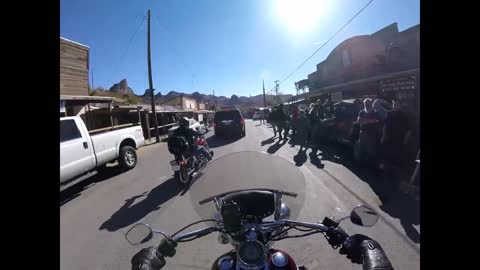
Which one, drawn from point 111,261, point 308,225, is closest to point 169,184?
point 111,261

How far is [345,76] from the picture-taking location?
26.2 metres

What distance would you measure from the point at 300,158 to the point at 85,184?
6.51m

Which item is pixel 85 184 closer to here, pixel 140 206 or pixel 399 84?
pixel 140 206

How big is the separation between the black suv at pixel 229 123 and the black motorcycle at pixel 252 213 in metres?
14.3

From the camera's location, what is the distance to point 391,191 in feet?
17.4

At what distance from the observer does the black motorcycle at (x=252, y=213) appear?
159cm

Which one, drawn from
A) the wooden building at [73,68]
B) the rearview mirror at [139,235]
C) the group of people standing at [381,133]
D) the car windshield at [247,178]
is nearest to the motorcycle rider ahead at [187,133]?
the group of people standing at [381,133]

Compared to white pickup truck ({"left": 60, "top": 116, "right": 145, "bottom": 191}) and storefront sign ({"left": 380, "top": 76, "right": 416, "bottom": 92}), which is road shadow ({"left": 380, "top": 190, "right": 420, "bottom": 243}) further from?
white pickup truck ({"left": 60, "top": 116, "right": 145, "bottom": 191})

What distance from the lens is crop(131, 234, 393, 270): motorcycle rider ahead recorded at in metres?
1.45

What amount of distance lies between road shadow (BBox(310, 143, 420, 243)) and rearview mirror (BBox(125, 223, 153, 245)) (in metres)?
3.20

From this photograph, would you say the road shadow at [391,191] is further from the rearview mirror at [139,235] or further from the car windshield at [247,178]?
the rearview mirror at [139,235]

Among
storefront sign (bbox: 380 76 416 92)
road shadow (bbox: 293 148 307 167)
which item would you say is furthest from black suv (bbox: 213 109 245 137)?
storefront sign (bbox: 380 76 416 92)
